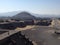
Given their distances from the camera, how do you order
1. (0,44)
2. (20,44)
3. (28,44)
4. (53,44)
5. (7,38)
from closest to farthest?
(0,44) → (7,38) → (20,44) → (28,44) → (53,44)

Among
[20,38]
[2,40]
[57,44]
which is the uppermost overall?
[2,40]

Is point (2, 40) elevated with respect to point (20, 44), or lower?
elevated

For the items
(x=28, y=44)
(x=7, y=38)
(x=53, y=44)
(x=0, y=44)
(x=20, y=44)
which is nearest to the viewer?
(x=0, y=44)

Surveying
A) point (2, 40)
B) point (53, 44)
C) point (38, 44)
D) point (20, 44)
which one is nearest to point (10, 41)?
point (2, 40)

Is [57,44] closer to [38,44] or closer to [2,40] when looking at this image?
[38,44]

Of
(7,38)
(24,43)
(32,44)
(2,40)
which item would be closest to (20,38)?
(24,43)

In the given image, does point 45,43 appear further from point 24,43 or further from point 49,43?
point 24,43

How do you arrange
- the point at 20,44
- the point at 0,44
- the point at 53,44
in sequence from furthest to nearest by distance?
the point at 53,44 → the point at 20,44 → the point at 0,44

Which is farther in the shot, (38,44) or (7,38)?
(38,44)

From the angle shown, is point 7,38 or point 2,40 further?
point 7,38
